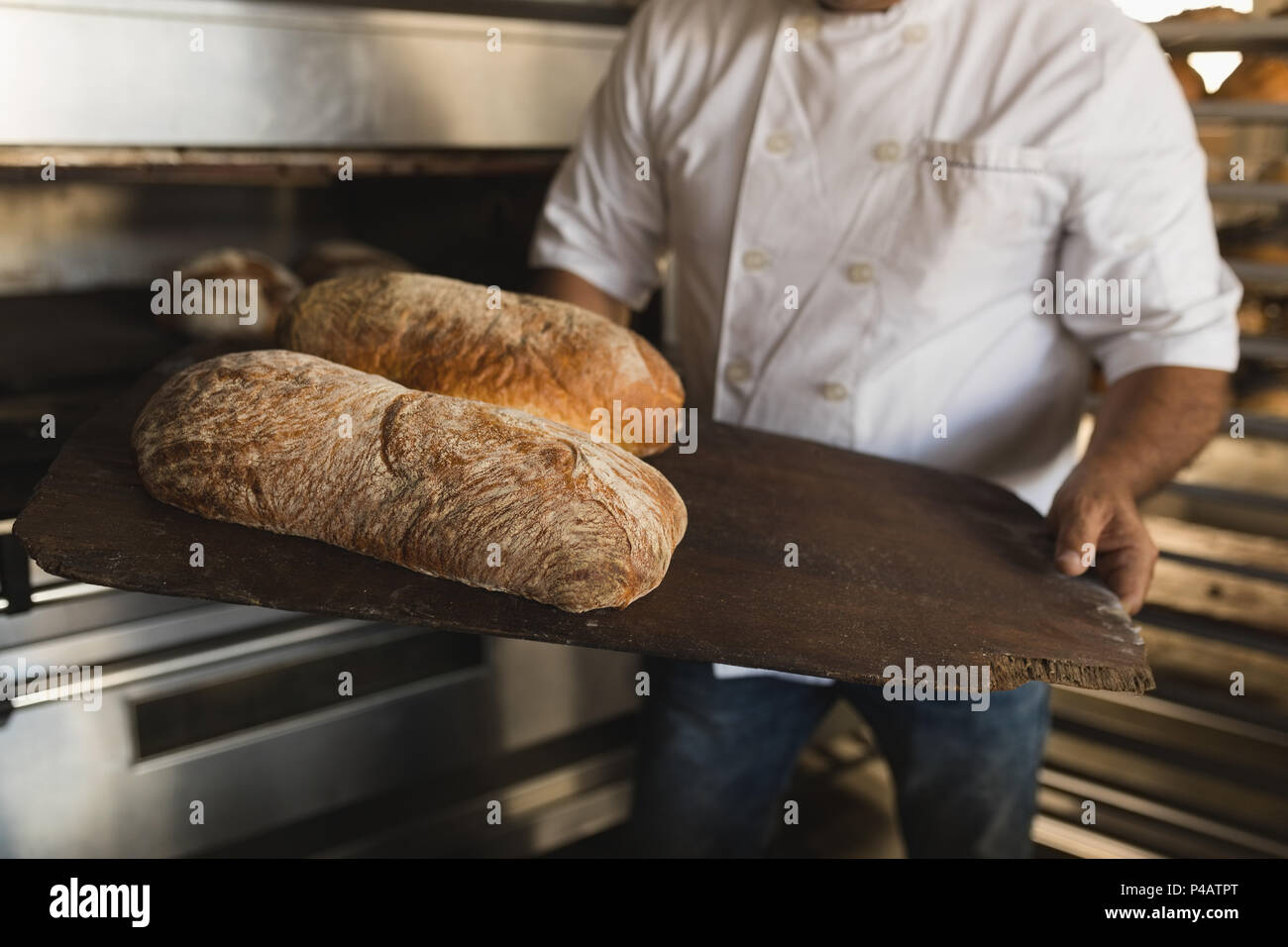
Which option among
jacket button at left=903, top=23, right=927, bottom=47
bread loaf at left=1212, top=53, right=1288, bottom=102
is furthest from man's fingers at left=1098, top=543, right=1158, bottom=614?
bread loaf at left=1212, top=53, right=1288, bottom=102

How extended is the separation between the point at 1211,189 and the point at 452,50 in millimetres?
1285

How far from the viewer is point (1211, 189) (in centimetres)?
177

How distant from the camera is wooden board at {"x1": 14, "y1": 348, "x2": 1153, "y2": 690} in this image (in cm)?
88

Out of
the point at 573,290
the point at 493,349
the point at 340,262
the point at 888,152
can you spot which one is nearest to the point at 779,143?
the point at 888,152

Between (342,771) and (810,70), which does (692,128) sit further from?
(342,771)

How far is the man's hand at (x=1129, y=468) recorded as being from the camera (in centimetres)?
106

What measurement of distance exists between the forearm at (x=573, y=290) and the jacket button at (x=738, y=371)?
21 cm

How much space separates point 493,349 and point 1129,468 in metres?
0.74

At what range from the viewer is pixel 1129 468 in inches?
46.6

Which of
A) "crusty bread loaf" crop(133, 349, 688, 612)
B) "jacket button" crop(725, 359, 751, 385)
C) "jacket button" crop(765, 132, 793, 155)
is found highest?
"jacket button" crop(765, 132, 793, 155)

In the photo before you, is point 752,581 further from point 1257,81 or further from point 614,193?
point 1257,81

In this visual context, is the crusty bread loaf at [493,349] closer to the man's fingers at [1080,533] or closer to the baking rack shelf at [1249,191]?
the man's fingers at [1080,533]

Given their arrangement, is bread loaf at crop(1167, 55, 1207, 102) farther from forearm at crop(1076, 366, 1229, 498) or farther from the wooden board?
the wooden board
